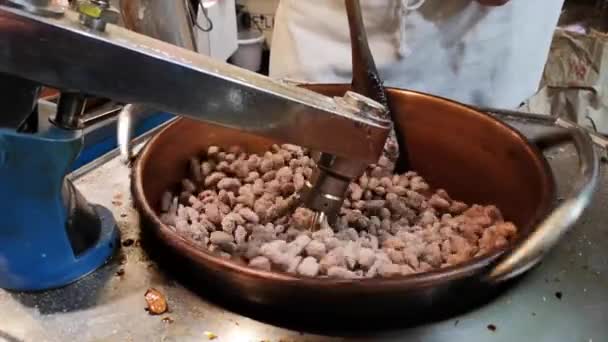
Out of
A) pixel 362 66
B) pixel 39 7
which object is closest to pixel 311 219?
pixel 362 66

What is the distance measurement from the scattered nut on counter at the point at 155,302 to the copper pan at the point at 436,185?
27 mm

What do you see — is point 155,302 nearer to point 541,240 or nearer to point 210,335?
point 210,335

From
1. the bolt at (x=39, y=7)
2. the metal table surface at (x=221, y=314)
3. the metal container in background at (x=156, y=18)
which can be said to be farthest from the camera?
the metal container in background at (x=156, y=18)

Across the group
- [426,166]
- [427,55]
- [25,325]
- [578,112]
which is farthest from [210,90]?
[578,112]

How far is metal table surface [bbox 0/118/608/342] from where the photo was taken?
0.51 m

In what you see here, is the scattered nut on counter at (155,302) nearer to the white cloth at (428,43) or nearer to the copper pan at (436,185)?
the copper pan at (436,185)

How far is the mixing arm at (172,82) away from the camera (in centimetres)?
41

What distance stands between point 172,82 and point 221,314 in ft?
0.64

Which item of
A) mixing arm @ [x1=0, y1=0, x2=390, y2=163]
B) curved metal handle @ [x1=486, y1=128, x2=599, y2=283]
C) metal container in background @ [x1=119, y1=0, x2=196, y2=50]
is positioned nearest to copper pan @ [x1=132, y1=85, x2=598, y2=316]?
curved metal handle @ [x1=486, y1=128, x2=599, y2=283]

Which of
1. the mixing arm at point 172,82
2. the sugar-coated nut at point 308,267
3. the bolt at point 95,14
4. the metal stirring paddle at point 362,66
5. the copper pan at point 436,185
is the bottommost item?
the sugar-coated nut at point 308,267

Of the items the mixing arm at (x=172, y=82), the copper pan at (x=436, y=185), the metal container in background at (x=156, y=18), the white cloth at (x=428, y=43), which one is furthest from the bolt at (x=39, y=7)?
the white cloth at (x=428, y=43)

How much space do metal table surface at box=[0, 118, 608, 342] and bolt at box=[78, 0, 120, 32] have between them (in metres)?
0.23

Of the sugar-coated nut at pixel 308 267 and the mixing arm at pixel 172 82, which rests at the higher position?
the mixing arm at pixel 172 82

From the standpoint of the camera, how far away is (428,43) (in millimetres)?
1008
